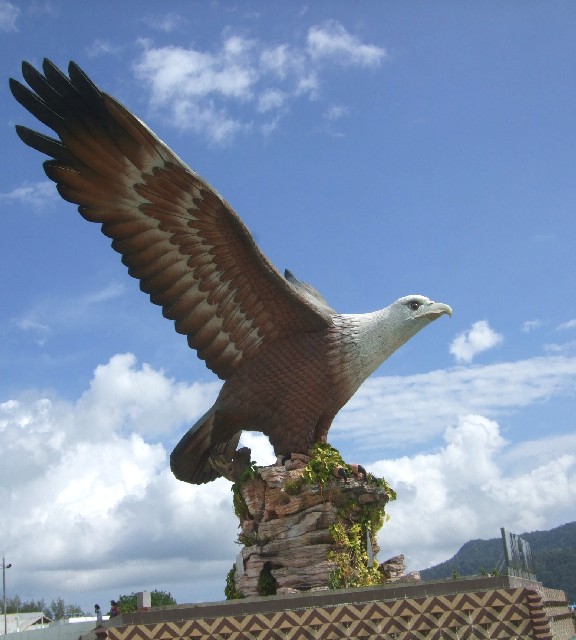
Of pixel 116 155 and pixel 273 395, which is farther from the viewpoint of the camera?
pixel 273 395

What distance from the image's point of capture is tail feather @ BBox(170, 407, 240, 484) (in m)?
9.81

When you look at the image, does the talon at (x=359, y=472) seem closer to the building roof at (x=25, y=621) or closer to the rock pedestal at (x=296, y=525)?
the rock pedestal at (x=296, y=525)

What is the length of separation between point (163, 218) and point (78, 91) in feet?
5.65

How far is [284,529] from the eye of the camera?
8984 mm

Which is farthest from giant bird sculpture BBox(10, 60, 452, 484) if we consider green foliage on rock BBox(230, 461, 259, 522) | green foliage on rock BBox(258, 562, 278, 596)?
green foliage on rock BBox(258, 562, 278, 596)

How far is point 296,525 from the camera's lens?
29.3 feet

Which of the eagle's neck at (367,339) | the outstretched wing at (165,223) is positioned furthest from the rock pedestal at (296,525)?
the outstretched wing at (165,223)

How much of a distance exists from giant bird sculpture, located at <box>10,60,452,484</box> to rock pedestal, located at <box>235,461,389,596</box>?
543 mm

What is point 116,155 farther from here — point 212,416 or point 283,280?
point 212,416

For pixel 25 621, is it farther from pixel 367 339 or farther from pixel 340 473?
pixel 367 339

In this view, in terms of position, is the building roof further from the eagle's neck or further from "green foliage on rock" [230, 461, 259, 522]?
the eagle's neck

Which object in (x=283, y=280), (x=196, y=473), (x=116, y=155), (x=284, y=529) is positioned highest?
(x=116, y=155)

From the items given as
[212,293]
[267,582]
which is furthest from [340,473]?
[212,293]

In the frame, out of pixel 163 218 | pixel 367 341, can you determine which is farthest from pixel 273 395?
pixel 163 218
